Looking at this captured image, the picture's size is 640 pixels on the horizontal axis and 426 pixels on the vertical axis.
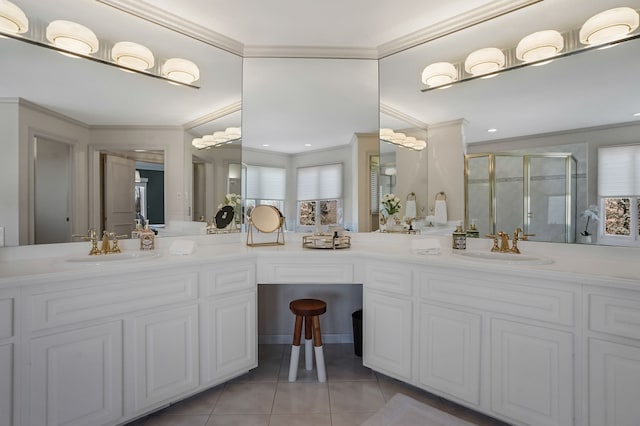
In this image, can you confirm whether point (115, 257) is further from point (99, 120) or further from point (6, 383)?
point (99, 120)

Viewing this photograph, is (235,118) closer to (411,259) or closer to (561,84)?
(411,259)

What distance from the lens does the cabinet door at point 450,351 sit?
5.75 feet

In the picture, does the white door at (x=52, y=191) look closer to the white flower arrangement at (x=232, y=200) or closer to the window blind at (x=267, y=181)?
the white flower arrangement at (x=232, y=200)

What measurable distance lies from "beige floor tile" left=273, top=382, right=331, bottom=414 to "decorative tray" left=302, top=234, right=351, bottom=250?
91cm

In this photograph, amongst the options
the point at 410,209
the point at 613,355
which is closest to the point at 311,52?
the point at 410,209

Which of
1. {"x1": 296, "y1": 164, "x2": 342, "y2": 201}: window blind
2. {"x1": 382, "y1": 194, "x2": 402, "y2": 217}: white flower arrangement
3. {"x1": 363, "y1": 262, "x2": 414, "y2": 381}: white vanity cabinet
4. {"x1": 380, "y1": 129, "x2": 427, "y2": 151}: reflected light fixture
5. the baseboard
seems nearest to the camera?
{"x1": 363, "y1": 262, "x2": 414, "y2": 381}: white vanity cabinet

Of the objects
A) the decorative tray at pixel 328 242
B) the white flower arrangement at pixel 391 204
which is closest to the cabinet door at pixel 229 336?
the decorative tray at pixel 328 242

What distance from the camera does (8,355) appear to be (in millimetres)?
1340

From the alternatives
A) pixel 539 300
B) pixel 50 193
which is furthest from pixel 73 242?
pixel 539 300

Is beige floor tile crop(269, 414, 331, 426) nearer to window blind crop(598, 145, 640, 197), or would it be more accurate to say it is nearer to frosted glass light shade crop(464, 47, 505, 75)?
window blind crop(598, 145, 640, 197)

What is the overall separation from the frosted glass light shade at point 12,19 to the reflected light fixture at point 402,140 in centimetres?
224

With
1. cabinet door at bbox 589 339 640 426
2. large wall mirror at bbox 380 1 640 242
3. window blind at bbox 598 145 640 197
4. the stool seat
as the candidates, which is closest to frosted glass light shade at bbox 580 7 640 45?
large wall mirror at bbox 380 1 640 242

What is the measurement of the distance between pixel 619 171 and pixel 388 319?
1.46 m

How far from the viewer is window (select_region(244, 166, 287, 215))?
8.64ft
